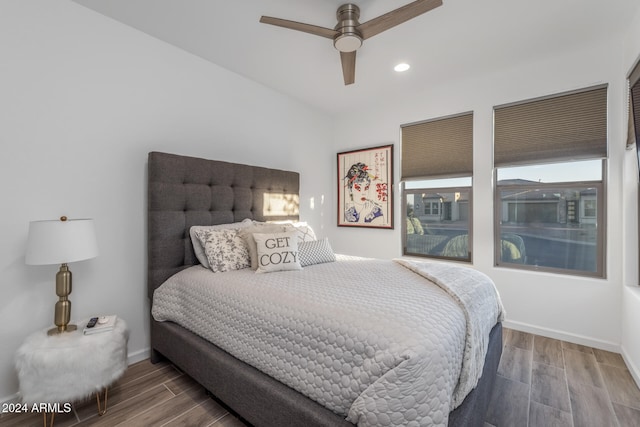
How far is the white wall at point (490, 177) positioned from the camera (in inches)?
95.7

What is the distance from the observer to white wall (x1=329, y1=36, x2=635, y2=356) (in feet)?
7.97

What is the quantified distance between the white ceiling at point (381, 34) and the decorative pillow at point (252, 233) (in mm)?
1568

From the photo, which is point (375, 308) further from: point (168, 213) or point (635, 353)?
point (635, 353)

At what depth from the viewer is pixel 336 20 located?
2105 mm

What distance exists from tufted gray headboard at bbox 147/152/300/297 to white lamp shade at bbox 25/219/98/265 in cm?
61

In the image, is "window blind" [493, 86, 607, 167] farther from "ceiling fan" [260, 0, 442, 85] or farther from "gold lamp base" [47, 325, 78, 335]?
"gold lamp base" [47, 325, 78, 335]

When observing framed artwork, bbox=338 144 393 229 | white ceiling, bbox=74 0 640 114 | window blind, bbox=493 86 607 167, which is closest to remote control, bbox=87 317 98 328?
white ceiling, bbox=74 0 640 114

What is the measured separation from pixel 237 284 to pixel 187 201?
102cm

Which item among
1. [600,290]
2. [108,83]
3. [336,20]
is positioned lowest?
[600,290]

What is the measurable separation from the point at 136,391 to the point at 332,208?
3.08 meters

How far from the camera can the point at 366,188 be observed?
3969 millimetres

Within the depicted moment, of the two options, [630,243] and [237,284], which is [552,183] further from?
[237,284]

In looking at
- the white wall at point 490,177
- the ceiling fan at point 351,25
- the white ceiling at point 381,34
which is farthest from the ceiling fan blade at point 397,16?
the white wall at point 490,177

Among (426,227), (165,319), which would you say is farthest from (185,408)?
(426,227)
